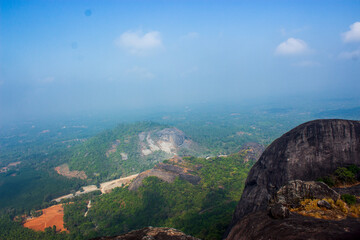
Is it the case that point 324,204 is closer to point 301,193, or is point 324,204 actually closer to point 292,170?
point 301,193

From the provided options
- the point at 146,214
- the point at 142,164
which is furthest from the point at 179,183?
the point at 142,164

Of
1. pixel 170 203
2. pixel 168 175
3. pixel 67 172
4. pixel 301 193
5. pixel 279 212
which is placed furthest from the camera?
pixel 67 172

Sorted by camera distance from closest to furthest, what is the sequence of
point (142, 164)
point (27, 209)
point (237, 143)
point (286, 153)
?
point (286, 153)
point (27, 209)
point (142, 164)
point (237, 143)

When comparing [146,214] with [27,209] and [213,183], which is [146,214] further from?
[27,209]

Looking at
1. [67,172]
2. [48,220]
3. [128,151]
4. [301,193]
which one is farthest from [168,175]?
[67,172]

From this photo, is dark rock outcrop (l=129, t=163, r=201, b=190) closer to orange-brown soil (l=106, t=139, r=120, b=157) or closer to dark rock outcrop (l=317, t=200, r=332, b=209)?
dark rock outcrop (l=317, t=200, r=332, b=209)

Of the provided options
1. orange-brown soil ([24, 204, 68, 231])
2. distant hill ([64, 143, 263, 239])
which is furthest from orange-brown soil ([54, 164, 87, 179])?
orange-brown soil ([24, 204, 68, 231])
